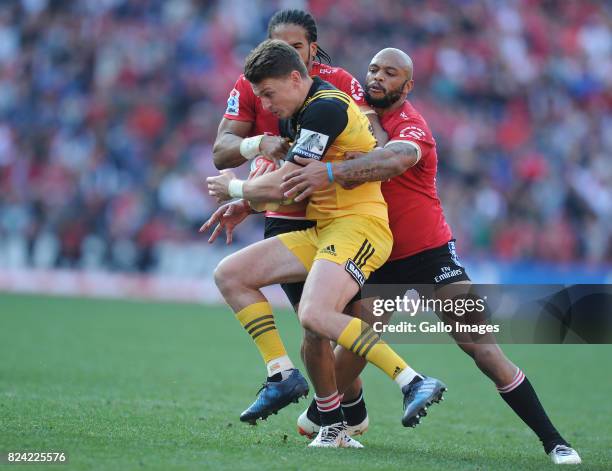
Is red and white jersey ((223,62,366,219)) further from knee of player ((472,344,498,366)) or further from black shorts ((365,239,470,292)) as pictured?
knee of player ((472,344,498,366))

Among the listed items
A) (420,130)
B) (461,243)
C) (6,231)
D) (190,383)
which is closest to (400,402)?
(190,383)

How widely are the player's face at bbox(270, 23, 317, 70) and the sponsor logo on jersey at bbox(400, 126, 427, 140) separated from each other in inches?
36.4

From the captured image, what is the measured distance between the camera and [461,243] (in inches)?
760

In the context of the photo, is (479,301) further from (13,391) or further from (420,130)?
(13,391)

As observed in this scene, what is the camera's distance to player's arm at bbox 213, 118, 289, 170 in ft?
21.8

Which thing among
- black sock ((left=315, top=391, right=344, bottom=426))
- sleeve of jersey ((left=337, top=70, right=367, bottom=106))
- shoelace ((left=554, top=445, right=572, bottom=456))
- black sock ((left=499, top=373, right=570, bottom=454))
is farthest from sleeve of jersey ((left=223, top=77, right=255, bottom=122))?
shoelace ((left=554, top=445, right=572, bottom=456))

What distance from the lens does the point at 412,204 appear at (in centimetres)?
708

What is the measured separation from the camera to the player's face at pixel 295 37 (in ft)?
23.5

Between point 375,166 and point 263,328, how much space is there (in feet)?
4.14

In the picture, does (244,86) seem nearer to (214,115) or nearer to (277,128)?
(277,128)

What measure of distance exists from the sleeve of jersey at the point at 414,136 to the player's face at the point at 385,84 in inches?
10.2

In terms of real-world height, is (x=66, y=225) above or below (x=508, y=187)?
below

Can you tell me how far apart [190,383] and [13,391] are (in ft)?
6.81

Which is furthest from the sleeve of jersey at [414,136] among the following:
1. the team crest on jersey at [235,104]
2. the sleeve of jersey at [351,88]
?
the team crest on jersey at [235,104]
